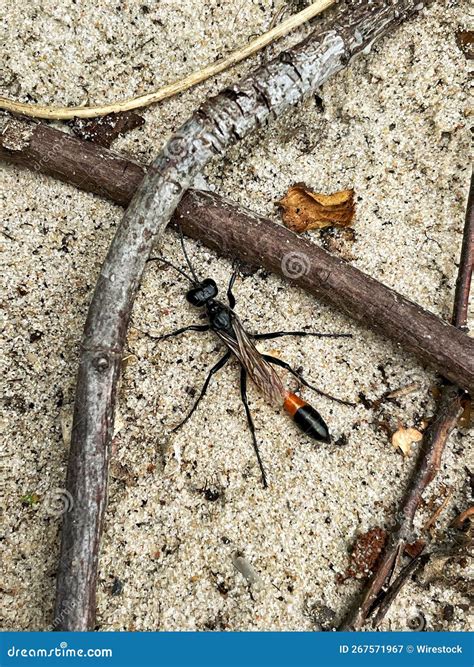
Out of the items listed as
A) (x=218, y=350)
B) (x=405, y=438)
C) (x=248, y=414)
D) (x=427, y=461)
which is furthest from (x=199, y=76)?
(x=427, y=461)

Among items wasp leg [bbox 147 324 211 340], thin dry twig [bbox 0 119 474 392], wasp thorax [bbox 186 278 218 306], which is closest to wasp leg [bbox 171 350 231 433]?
wasp leg [bbox 147 324 211 340]

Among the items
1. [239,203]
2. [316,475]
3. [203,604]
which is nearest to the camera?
[203,604]

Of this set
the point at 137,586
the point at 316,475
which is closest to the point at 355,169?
the point at 316,475

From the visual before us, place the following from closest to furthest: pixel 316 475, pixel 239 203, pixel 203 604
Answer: pixel 203 604 < pixel 316 475 < pixel 239 203

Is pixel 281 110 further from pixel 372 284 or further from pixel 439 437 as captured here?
pixel 439 437
